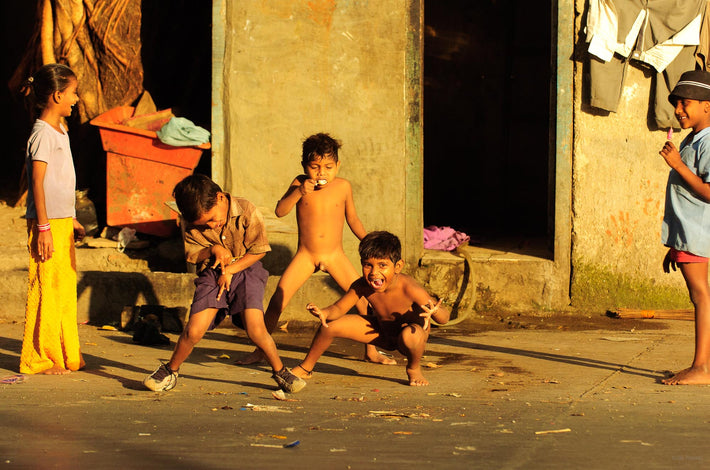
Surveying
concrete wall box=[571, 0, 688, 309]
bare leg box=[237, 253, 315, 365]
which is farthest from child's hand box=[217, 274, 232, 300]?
concrete wall box=[571, 0, 688, 309]

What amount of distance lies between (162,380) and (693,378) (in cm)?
310

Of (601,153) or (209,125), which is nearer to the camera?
(601,153)

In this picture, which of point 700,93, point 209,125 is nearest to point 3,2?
point 209,125

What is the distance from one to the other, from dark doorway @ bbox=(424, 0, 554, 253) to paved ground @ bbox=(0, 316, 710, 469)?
18.1 feet

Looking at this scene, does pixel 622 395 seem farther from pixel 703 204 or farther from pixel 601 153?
pixel 601 153

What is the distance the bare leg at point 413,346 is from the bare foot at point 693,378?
1473 mm

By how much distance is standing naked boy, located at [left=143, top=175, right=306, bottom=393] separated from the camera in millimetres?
5305

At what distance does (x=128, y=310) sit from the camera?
25.1 feet

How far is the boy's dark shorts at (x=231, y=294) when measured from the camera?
5379 mm

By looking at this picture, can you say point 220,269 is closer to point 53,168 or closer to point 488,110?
point 53,168

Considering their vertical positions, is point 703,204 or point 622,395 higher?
point 703,204

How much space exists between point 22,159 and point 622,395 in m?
9.15

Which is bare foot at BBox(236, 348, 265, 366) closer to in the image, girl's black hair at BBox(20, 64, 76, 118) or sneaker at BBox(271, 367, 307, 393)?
sneaker at BBox(271, 367, 307, 393)

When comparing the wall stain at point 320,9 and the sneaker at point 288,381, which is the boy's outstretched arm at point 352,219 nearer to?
the sneaker at point 288,381
